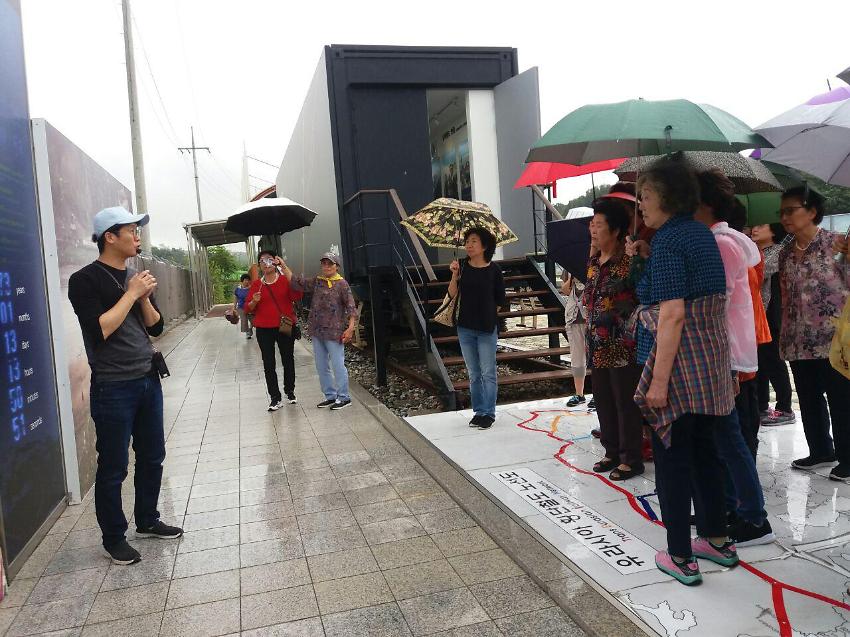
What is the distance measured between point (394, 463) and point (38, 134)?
294 cm

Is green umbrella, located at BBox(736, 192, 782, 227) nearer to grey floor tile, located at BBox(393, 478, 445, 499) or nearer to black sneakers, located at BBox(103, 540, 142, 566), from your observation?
grey floor tile, located at BBox(393, 478, 445, 499)

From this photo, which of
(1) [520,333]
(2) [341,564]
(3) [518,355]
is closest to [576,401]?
(3) [518,355]

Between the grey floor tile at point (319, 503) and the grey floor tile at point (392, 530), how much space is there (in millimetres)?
370

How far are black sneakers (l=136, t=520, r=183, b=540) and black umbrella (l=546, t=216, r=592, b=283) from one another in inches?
122

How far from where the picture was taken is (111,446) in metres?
2.97

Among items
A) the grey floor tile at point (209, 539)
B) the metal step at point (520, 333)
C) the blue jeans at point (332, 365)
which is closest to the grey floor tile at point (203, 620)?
the grey floor tile at point (209, 539)

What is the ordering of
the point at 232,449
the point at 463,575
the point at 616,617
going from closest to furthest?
1. the point at 616,617
2. the point at 463,575
3. the point at 232,449

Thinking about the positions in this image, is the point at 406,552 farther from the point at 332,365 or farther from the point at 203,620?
the point at 332,365

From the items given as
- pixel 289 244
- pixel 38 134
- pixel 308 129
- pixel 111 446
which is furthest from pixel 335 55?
pixel 289 244

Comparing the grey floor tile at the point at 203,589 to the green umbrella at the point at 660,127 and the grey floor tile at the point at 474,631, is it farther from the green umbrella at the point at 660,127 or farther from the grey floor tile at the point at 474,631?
the green umbrella at the point at 660,127

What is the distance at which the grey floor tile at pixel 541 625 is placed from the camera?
2311 millimetres

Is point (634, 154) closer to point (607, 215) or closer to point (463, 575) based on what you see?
point (607, 215)

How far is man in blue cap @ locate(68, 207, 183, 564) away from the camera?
2871mm

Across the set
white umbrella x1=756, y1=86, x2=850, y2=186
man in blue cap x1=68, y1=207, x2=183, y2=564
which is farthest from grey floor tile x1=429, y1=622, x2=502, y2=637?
white umbrella x1=756, y1=86, x2=850, y2=186
